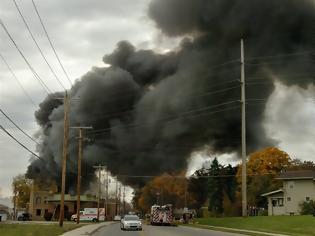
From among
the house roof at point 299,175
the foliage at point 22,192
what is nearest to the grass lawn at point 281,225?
the house roof at point 299,175

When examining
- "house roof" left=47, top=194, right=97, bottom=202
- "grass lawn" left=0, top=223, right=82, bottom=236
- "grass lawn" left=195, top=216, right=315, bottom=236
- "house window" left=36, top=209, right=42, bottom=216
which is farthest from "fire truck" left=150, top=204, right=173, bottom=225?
"house window" left=36, top=209, right=42, bottom=216

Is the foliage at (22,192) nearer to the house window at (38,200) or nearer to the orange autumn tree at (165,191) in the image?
the house window at (38,200)

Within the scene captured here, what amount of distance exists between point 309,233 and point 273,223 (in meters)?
9.87

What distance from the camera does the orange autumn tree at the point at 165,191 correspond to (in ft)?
404

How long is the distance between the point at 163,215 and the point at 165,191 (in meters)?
66.4

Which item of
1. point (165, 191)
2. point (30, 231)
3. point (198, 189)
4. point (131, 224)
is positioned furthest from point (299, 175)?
point (165, 191)

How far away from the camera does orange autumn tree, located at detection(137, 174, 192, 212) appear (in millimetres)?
123062

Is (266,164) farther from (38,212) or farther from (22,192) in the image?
(22,192)

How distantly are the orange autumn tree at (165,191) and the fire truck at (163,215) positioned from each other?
59.9 meters

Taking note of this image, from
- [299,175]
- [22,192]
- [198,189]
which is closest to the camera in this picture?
[299,175]

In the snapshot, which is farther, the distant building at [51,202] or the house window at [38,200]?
the house window at [38,200]

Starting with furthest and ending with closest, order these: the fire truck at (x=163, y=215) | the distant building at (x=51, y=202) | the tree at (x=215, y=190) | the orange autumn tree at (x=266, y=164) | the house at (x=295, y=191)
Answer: the tree at (x=215, y=190)
the distant building at (x=51, y=202)
the orange autumn tree at (x=266, y=164)
the house at (x=295, y=191)
the fire truck at (x=163, y=215)

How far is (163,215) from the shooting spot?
59.4m

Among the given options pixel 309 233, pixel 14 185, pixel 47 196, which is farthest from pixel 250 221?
pixel 14 185
